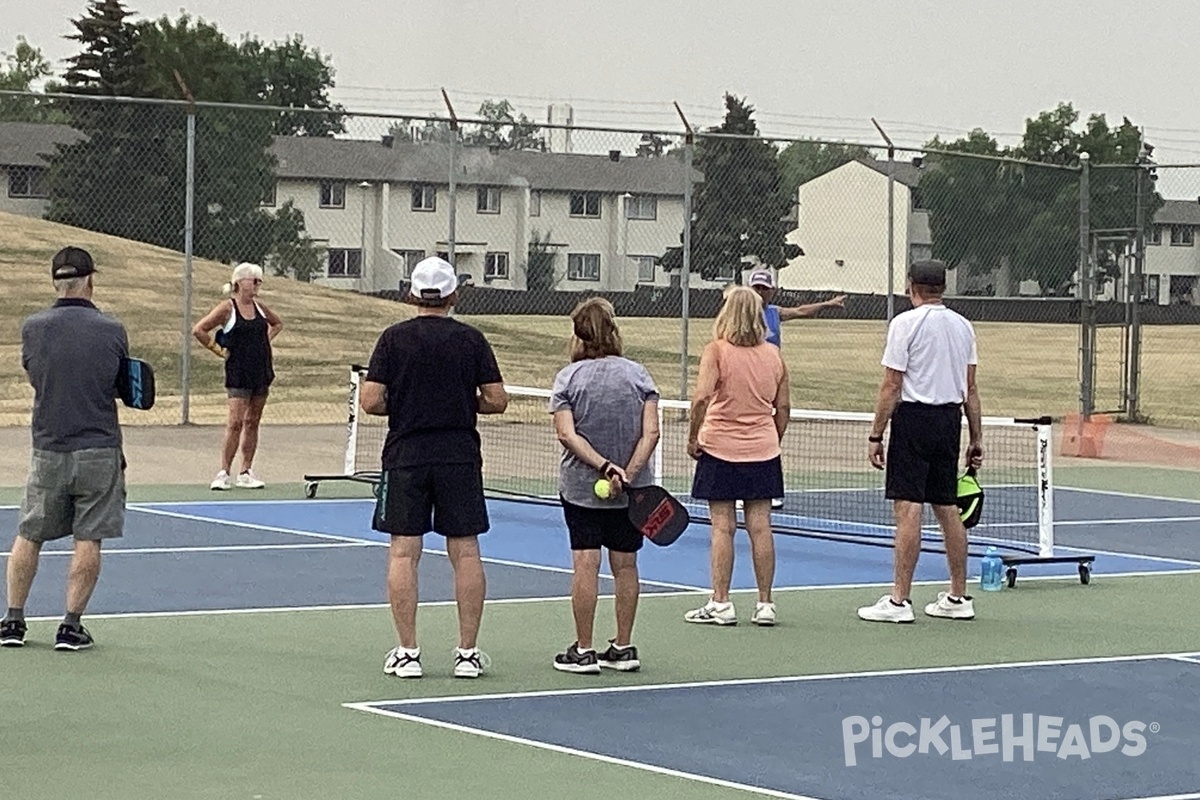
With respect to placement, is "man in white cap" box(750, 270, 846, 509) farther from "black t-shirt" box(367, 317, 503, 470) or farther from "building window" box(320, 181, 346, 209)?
"building window" box(320, 181, 346, 209)

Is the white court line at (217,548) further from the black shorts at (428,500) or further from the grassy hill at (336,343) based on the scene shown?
the grassy hill at (336,343)

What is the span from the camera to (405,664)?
31.9 feet

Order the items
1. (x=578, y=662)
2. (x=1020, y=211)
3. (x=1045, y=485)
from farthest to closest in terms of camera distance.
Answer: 1. (x=1020, y=211)
2. (x=1045, y=485)
3. (x=578, y=662)

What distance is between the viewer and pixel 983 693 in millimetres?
9625

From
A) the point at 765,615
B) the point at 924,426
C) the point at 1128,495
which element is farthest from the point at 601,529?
the point at 1128,495

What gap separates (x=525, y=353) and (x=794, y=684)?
778 inches

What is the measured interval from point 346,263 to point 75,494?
48.9 ft

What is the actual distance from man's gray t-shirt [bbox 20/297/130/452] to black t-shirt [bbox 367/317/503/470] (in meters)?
1.39

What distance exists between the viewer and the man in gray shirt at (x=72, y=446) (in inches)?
408

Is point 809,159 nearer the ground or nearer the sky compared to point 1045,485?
nearer the sky

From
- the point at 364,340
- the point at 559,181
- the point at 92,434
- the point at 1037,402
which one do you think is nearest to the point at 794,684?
the point at 92,434

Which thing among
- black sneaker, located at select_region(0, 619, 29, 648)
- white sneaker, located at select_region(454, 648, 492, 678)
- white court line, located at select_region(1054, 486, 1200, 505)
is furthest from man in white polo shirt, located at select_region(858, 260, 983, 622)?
white court line, located at select_region(1054, 486, 1200, 505)

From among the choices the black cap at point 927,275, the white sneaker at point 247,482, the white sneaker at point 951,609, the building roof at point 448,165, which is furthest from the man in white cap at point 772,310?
the building roof at point 448,165

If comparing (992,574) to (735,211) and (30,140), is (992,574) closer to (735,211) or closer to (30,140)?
(735,211)
